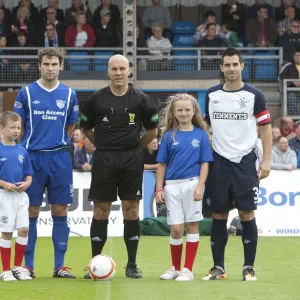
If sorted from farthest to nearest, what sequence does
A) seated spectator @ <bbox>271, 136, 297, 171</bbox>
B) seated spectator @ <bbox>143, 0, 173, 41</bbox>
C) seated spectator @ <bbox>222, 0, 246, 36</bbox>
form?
1. seated spectator @ <bbox>222, 0, 246, 36</bbox>
2. seated spectator @ <bbox>143, 0, 173, 41</bbox>
3. seated spectator @ <bbox>271, 136, 297, 171</bbox>

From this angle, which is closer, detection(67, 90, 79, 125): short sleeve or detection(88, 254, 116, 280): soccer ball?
detection(88, 254, 116, 280): soccer ball

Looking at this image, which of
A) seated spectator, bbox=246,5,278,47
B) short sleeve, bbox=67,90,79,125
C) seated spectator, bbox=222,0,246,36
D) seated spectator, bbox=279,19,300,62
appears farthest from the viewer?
seated spectator, bbox=222,0,246,36

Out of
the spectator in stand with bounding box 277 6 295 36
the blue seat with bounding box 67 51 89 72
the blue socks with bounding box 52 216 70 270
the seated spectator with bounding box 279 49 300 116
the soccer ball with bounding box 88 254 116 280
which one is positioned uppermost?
the spectator in stand with bounding box 277 6 295 36

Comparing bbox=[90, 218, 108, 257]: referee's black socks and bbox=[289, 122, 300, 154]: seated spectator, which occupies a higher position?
bbox=[289, 122, 300, 154]: seated spectator

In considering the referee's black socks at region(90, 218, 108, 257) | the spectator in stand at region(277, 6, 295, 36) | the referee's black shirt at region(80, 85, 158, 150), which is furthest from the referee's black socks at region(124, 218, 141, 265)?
the spectator in stand at region(277, 6, 295, 36)

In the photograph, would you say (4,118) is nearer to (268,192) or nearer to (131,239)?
(131,239)

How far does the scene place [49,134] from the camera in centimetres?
1035

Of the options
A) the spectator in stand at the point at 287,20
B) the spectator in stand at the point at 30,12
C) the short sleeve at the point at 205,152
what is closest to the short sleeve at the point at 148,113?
the short sleeve at the point at 205,152

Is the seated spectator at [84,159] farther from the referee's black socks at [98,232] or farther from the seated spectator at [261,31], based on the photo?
the seated spectator at [261,31]

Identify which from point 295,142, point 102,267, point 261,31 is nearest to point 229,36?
point 261,31

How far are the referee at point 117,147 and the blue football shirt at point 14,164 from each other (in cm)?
71

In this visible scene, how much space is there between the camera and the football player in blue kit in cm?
1035

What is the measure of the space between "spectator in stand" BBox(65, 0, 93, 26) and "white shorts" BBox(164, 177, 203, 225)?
15.9 meters

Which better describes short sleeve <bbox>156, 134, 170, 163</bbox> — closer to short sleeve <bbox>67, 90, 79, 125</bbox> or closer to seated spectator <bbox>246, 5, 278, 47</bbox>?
short sleeve <bbox>67, 90, 79, 125</bbox>
